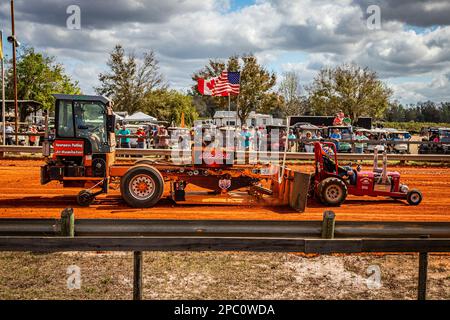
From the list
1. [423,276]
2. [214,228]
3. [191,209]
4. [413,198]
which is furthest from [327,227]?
[413,198]

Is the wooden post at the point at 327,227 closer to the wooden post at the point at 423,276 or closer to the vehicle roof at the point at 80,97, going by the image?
the wooden post at the point at 423,276

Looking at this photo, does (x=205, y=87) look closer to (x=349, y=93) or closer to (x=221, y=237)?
(x=221, y=237)

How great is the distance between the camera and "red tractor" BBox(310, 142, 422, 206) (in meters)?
12.0

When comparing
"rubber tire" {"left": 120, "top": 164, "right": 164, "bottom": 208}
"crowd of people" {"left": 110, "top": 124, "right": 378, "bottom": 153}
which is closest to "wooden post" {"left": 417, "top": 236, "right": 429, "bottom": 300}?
"crowd of people" {"left": 110, "top": 124, "right": 378, "bottom": 153}

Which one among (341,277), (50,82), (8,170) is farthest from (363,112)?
(341,277)

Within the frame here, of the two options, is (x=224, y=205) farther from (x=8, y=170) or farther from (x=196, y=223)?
(x=8, y=170)

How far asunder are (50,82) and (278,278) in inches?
1590

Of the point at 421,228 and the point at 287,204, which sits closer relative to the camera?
the point at 421,228

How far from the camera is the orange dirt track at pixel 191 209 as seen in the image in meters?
10.9

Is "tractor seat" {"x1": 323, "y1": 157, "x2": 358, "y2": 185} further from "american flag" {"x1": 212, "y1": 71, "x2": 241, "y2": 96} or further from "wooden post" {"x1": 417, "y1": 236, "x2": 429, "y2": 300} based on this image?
"wooden post" {"x1": 417, "y1": 236, "x2": 429, "y2": 300}

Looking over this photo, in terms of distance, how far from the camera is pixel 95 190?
12.6m

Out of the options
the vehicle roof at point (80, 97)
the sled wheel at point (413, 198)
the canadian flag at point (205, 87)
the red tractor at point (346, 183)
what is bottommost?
the sled wheel at point (413, 198)

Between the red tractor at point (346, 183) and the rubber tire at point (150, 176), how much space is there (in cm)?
364

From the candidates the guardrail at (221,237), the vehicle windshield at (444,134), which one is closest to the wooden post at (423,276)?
the guardrail at (221,237)
